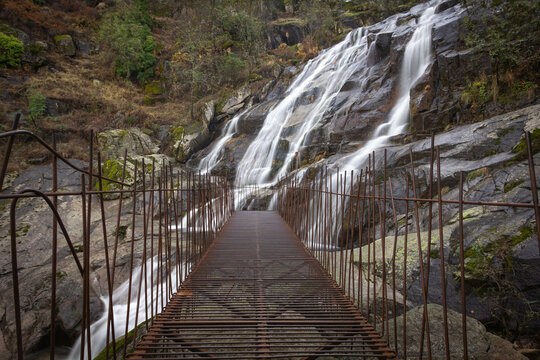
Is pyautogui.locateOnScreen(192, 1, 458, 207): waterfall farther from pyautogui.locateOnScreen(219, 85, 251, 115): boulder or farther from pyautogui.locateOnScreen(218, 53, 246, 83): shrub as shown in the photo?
pyautogui.locateOnScreen(218, 53, 246, 83): shrub

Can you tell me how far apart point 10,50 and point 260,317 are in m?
28.6

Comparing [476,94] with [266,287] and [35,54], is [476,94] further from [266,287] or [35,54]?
[35,54]

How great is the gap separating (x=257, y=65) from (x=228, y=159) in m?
13.9

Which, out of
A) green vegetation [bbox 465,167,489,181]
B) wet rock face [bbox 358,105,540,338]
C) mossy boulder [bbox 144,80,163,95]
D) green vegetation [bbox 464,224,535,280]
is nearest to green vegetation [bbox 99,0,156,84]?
mossy boulder [bbox 144,80,163,95]

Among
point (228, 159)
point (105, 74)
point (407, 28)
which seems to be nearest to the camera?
point (407, 28)

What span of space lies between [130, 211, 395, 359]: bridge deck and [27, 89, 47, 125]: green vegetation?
62.3 feet

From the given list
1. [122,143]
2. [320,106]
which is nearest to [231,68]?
[320,106]

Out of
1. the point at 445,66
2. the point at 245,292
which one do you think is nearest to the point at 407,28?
the point at 445,66

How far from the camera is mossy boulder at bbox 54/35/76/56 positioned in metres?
24.7

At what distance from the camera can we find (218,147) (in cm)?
1878

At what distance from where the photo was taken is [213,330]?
2.19 metres

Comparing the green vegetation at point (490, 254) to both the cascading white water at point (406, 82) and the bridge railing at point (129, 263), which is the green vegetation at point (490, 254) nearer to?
the bridge railing at point (129, 263)

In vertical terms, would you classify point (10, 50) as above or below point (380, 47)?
above

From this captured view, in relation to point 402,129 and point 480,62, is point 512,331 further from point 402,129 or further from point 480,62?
point 480,62
